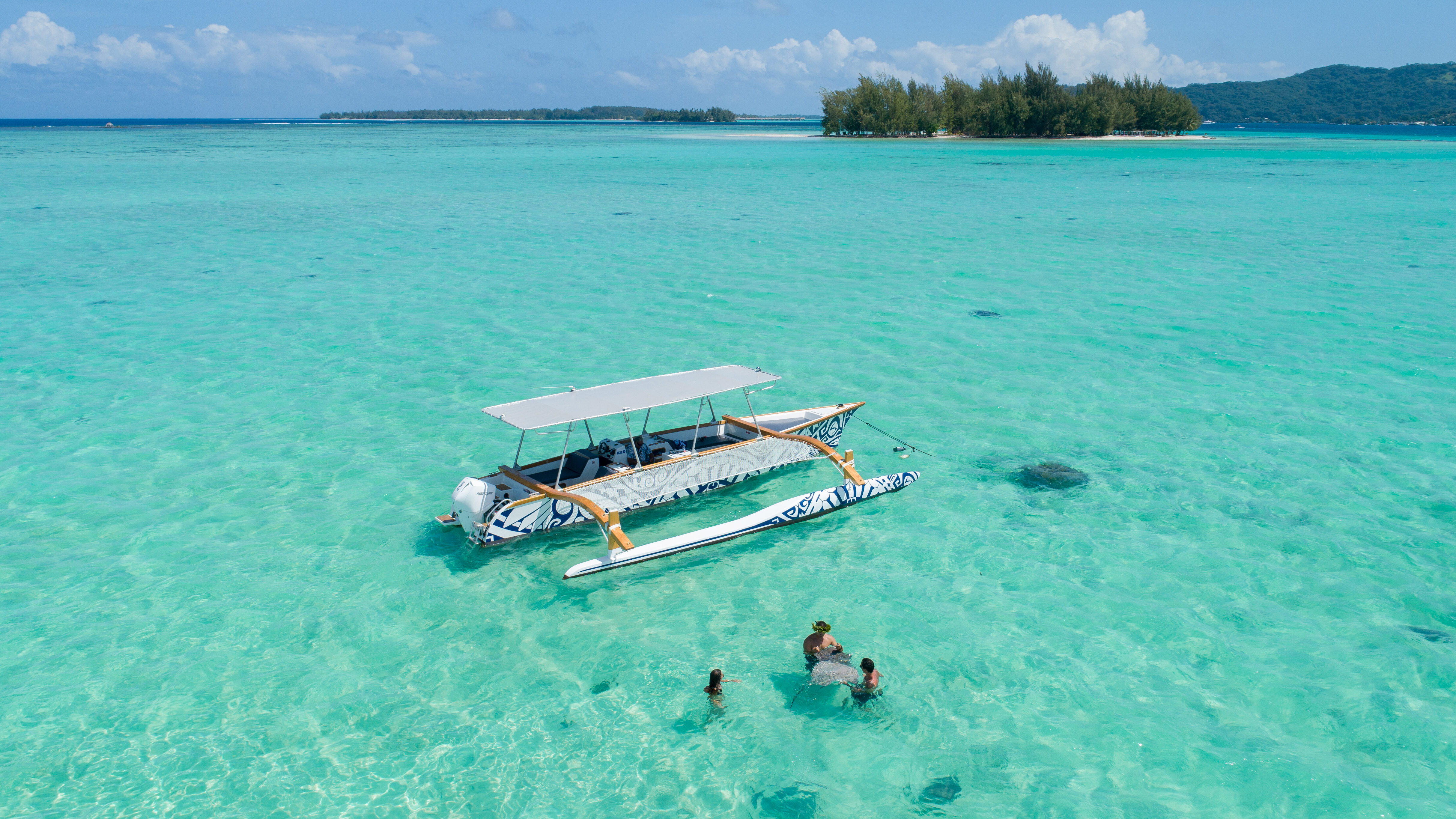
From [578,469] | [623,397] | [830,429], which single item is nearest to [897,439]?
[830,429]

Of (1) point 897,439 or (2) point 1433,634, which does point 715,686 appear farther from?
(2) point 1433,634

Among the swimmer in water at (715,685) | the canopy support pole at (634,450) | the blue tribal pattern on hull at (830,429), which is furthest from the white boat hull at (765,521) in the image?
the swimmer in water at (715,685)

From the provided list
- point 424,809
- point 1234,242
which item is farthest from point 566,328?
point 1234,242

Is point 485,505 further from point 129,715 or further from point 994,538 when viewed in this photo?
point 994,538

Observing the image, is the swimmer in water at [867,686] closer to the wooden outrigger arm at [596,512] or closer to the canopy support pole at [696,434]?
the wooden outrigger arm at [596,512]

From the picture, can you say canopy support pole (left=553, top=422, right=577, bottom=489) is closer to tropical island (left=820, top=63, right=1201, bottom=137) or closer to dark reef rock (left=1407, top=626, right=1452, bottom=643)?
dark reef rock (left=1407, top=626, right=1452, bottom=643)

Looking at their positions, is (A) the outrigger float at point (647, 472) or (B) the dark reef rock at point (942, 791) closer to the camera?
(B) the dark reef rock at point (942, 791)
